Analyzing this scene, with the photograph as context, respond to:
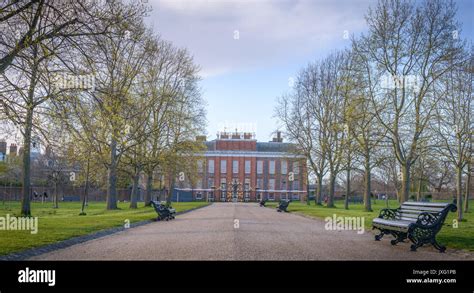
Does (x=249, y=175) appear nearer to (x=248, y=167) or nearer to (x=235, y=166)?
(x=248, y=167)

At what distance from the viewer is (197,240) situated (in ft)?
39.2

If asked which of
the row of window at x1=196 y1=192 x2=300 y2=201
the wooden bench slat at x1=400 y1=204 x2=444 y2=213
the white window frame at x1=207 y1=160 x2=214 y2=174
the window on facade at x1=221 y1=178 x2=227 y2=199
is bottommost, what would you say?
the row of window at x1=196 y1=192 x2=300 y2=201

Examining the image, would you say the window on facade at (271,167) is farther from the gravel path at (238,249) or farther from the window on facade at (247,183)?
the gravel path at (238,249)

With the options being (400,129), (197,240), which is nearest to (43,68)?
(197,240)

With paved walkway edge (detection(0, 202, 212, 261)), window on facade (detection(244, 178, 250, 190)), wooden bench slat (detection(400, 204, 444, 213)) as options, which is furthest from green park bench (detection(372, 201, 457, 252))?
window on facade (detection(244, 178, 250, 190))

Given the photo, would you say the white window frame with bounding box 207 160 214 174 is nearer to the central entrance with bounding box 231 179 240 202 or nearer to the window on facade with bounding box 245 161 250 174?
the central entrance with bounding box 231 179 240 202

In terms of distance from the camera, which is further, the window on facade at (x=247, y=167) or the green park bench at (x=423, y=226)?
the window on facade at (x=247, y=167)

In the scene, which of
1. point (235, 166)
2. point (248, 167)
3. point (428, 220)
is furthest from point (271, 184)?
point (428, 220)

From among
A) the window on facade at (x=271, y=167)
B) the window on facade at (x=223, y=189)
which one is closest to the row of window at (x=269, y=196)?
the window on facade at (x=223, y=189)

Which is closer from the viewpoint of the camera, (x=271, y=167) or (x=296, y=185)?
(x=271, y=167)

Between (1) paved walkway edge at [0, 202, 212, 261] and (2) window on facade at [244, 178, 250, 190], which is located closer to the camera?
(1) paved walkway edge at [0, 202, 212, 261]

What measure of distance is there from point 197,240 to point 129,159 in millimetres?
24464

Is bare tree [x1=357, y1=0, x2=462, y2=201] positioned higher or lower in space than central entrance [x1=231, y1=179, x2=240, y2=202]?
higher
